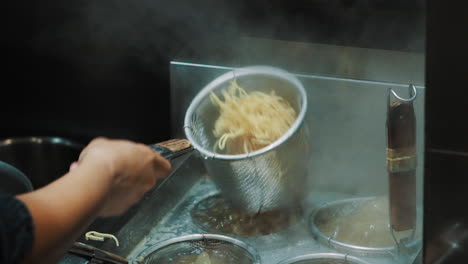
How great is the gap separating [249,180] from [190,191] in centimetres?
36

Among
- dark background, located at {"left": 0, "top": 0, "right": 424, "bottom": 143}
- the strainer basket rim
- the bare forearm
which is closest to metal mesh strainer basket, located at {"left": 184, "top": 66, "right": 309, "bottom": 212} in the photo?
the strainer basket rim

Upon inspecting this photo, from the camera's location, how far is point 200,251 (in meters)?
1.81

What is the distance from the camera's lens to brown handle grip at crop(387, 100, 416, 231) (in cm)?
158

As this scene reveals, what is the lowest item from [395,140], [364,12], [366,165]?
[366,165]

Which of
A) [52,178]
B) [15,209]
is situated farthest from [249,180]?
[52,178]

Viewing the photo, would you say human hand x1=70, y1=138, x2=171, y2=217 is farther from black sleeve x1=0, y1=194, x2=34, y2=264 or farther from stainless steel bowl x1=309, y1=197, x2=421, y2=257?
stainless steel bowl x1=309, y1=197, x2=421, y2=257

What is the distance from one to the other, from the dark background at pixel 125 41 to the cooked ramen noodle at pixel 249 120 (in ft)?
0.94

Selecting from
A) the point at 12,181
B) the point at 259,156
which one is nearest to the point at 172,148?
the point at 259,156

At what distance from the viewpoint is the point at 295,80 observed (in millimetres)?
1862

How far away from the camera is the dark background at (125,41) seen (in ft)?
6.50

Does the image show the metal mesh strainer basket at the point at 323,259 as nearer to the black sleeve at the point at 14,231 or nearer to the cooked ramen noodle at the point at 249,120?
the cooked ramen noodle at the point at 249,120

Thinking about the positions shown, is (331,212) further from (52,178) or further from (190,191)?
(52,178)

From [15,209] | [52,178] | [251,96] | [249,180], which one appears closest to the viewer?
[15,209]

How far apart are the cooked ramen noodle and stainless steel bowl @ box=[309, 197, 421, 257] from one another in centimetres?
27
